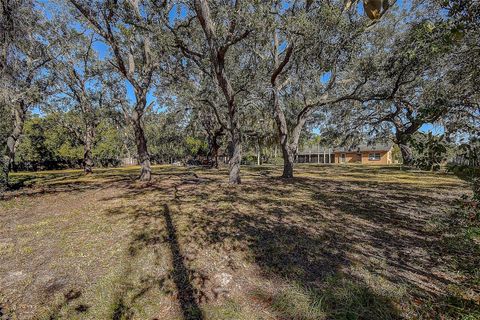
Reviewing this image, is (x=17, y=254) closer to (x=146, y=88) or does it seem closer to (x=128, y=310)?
(x=128, y=310)

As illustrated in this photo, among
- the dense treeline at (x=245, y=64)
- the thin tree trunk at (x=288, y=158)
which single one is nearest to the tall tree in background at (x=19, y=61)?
the dense treeline at (x=245, y=64)

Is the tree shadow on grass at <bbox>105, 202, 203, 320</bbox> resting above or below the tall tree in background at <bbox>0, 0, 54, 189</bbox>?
below

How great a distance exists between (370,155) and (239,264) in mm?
42433

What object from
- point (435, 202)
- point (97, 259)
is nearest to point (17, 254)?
point (97, 259)

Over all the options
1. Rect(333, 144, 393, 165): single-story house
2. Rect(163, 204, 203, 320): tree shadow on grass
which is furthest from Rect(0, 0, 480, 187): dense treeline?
Rect(333, 144, 393, 165): single-story house

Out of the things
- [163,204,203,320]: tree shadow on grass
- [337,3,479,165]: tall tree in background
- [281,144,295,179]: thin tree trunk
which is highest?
[337,3,479,165]: tall tree in background

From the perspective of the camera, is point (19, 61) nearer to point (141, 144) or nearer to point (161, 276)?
point (141, 144)

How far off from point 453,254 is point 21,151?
41.9m

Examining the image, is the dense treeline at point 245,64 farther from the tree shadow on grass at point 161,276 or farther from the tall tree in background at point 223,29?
the tree shadow on grass at point 161,276

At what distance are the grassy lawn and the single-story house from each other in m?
34.4

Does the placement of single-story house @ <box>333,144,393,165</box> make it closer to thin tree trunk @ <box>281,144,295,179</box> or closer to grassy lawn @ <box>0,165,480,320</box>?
thin tree trunk @ <box>281,144,295,179</box>

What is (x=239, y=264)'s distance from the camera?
343cm

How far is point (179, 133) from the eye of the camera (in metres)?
31.0

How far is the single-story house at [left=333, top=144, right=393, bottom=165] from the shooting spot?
37.7 m
